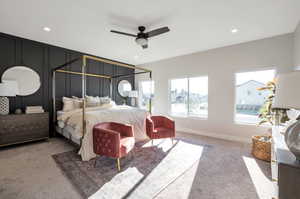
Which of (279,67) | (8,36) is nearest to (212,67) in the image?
(279,67)

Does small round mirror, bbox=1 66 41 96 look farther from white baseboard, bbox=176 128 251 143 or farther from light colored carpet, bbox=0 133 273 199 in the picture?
white baseboard, bbox=176 128 251 143

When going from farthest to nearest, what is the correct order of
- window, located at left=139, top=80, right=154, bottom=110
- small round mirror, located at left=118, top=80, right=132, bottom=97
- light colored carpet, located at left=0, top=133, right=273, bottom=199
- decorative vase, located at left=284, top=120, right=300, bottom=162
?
window, located at left=139, top=80, right=154, bottom=110
small round mirror, located at left=118, top=80, right=132, bottom=97
light colored carpet, located at left=0, top=133, right=273, bottom=199
decorative vase, located at left=284, top=120, right=300, bottom=162

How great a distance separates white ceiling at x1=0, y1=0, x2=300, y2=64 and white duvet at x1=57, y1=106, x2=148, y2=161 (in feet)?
6.43

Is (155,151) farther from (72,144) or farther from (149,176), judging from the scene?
(72,144)

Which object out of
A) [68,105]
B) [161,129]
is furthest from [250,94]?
[68,105]

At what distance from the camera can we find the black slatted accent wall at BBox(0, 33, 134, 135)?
3.51m

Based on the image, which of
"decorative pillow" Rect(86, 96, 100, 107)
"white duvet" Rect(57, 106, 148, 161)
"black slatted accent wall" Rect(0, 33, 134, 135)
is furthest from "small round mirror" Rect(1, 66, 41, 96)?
"decorative pillow" Rect(86, 96, 100, 107)

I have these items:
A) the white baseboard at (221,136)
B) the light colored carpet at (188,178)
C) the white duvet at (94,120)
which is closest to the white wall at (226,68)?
the white baseboard at (221,136)

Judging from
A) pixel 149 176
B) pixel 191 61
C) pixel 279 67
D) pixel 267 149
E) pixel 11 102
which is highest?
pixel 191 61

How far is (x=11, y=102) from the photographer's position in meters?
3.53

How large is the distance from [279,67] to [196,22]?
8.08 feet

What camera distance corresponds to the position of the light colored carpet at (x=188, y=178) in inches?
68.8

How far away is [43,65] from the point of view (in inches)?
158

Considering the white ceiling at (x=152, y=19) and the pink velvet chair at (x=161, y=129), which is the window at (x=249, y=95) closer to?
the white ceiling at (x=152, y=19)
